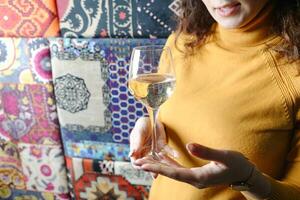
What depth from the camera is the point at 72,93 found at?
48.4 inches

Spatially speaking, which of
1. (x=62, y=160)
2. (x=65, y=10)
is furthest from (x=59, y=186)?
(x=65, y=10)

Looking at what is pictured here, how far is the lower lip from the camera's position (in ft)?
2.42

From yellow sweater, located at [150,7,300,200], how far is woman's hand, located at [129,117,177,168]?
3 cm

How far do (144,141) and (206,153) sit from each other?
0.85 ft

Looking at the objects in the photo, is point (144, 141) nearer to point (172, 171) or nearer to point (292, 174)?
point (172, 171)

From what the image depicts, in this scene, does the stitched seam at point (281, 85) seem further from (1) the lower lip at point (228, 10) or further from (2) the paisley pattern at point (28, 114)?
(2) the paisley pattern at point (28, 114)

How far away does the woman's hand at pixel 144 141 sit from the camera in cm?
78

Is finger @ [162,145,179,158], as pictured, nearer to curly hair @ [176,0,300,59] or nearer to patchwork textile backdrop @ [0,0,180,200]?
curly hair @ [176,0,300,59]

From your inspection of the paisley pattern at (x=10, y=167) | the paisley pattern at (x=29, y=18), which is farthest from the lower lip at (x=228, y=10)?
the paisley pattern at (x=10, y=167)

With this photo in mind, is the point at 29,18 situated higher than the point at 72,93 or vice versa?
the point at 29,18

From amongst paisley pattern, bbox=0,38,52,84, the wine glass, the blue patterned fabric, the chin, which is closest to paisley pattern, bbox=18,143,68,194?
the blue patterned fabric

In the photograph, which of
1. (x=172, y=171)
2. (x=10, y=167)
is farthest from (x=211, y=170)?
(x=10, y=167)

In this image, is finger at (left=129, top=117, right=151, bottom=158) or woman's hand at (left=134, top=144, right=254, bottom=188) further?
finger at (left=129, top=117, right=151, bottom=158)

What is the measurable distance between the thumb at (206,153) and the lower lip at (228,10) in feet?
0.92
